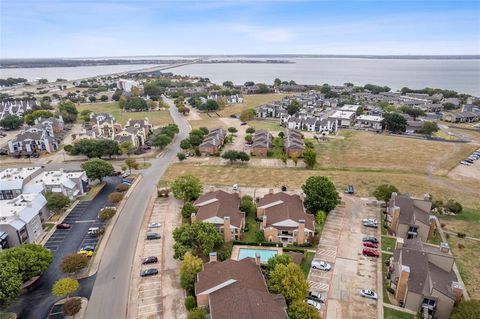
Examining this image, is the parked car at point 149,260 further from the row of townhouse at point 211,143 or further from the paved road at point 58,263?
the row of townhouse at point 211,143

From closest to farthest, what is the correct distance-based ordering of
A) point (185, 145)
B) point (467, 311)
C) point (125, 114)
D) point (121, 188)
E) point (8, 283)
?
1. point (467, 311)
2. point (8, 283)
3. point (121, 188)
4. point (185, 145)
5. point (125, 114)

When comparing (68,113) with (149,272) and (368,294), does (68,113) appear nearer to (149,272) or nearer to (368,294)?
(149,272)

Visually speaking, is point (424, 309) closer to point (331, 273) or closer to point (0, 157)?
point (331, 273)

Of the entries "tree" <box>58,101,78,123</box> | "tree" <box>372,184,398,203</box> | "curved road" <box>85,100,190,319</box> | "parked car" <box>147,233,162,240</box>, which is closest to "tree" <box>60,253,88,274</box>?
"curved road" <box>85,100,190,319</box>

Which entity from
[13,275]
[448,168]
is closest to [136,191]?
[13,275]

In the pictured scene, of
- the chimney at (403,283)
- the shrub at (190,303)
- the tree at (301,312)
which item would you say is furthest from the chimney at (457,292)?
the shrub at (190,303)

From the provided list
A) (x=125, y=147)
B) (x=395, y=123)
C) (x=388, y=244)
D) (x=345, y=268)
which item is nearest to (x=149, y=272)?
(x=345, y=268)

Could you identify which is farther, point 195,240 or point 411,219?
point 411,219
